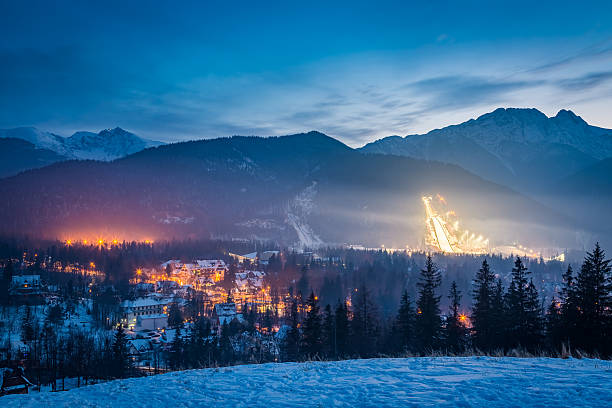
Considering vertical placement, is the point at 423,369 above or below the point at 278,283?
above

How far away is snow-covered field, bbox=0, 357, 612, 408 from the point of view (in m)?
9.78

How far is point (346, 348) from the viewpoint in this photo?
37.2 m

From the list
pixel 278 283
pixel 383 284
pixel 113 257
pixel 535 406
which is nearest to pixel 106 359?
pixel 535 406

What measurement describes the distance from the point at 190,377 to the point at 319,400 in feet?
19.9

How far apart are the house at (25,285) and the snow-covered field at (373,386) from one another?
9330 centimetres

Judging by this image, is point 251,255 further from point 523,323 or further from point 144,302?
point 523,323

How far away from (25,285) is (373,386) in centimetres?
11081

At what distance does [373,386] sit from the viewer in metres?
11.6

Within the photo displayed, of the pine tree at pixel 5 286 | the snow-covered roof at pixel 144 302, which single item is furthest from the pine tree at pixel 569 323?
the pine tree at pixel 5 286

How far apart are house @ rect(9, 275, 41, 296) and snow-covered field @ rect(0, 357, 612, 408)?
93299mm

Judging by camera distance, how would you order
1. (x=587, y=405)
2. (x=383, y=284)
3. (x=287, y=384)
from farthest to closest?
(x=383, y=284) < (x=287, y=384) < (x=587, y=405)

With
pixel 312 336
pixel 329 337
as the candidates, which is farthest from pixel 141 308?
pixel 312 336

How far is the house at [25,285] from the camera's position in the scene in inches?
3533

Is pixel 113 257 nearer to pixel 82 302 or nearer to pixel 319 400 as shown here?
pixel 82 302
